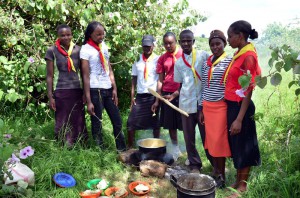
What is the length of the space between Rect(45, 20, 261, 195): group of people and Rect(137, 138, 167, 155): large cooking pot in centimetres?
33

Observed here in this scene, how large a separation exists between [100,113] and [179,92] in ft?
3.34

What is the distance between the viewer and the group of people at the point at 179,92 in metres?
2.85

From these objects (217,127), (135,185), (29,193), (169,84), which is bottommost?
(135,185)

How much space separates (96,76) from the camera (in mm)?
3734

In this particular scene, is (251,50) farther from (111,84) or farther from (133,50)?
(133,50)

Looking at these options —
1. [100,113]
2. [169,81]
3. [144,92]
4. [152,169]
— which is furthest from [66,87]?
[152,169]

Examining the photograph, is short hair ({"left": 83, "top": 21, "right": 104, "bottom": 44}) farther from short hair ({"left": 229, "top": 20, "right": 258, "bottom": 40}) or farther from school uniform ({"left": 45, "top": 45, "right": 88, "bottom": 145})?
short hair ({"left": 229, "top": 20, "right": 258, "bottom": 40})

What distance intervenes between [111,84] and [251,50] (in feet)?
6.12

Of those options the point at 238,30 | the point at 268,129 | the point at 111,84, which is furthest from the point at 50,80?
the point at 268,129

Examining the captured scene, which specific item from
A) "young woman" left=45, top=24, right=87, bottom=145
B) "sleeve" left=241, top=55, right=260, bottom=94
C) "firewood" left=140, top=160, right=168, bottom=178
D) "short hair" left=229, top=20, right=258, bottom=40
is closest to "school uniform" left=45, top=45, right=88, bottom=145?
"young woman" left=45, top=24, right=87, bottom=145

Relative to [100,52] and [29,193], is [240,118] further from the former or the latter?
[29,193]

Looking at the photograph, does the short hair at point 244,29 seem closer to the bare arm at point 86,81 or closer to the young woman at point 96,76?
the young woman at point 96,76

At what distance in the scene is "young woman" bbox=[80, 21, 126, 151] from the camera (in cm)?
363

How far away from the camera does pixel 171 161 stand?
3.89 m
